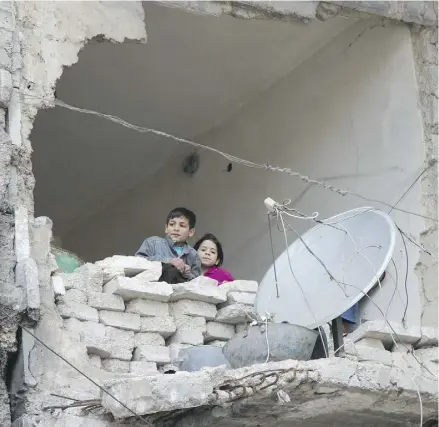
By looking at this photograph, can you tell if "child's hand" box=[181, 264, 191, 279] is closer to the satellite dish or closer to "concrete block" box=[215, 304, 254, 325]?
"concrete block" box=[215, 304, 254, 325]

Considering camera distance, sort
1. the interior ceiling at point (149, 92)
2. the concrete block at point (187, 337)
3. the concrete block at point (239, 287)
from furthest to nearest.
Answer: the interior ceiling at point (149, 92) < the concrete block at point (239, 287) < the concrete block at point (187, 337)

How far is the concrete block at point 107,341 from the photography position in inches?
288

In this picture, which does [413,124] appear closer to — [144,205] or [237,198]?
[237,198]

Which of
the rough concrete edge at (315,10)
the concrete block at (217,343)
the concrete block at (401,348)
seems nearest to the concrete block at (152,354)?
the concrete block at (217,343)

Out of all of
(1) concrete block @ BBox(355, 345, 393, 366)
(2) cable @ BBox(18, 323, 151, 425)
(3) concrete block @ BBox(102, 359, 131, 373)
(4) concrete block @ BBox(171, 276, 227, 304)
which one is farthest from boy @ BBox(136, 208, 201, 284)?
(1) concrete block @ BBox(355, 345, 393, 366)

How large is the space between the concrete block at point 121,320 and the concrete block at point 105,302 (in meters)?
0.03

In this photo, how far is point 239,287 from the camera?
26.3 feet

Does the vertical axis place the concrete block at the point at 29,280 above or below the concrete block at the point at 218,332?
above

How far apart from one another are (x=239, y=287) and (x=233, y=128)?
2994mm

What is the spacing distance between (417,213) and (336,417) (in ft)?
6.22

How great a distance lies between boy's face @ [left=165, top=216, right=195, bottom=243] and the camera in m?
8.61

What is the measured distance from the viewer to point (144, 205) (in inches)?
456

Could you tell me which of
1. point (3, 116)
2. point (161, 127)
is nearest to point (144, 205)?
point (161, 127)

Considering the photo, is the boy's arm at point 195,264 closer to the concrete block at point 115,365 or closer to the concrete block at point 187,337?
the concrete block at point 187,337
